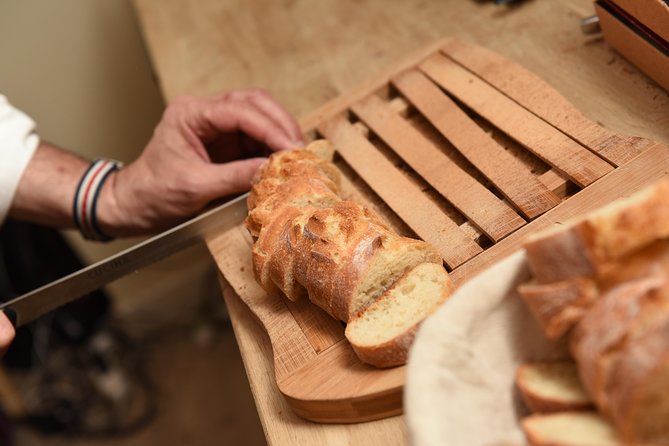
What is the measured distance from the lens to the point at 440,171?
3.87 feet

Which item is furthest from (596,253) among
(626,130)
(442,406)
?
(626,130)

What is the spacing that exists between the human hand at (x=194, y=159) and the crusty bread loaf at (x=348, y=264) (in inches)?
10.4

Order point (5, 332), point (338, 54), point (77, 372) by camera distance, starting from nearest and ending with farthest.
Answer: point (5, 332)
point (338, 54)
point (77, 372)

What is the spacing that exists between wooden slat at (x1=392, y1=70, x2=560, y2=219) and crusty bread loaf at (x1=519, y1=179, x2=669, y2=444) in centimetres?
34

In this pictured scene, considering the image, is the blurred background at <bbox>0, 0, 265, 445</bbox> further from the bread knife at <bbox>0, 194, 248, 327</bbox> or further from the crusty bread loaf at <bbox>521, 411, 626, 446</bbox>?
the crusty bread loaf at <bbox>521, 411, 626, 446</bbox>

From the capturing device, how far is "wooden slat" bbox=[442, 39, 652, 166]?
3.42 ft

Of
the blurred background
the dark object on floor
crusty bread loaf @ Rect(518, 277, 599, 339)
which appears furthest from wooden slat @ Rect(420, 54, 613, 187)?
the dark object on floor

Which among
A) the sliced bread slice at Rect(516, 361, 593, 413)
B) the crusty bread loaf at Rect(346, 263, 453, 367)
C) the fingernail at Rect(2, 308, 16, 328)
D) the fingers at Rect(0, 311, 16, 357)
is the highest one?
the fingers at Rect(0, 311, 16, 357)

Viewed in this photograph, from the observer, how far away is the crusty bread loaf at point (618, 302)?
0.59 m

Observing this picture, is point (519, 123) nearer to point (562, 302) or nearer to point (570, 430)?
point (562, 302)

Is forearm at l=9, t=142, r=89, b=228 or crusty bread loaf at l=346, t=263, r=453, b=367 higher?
forearm at l=9, t=142, r=89, b=228

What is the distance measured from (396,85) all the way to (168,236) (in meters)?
0.60

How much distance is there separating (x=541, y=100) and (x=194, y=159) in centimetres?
73

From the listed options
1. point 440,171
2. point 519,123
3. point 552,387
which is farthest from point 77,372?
point 552,387
